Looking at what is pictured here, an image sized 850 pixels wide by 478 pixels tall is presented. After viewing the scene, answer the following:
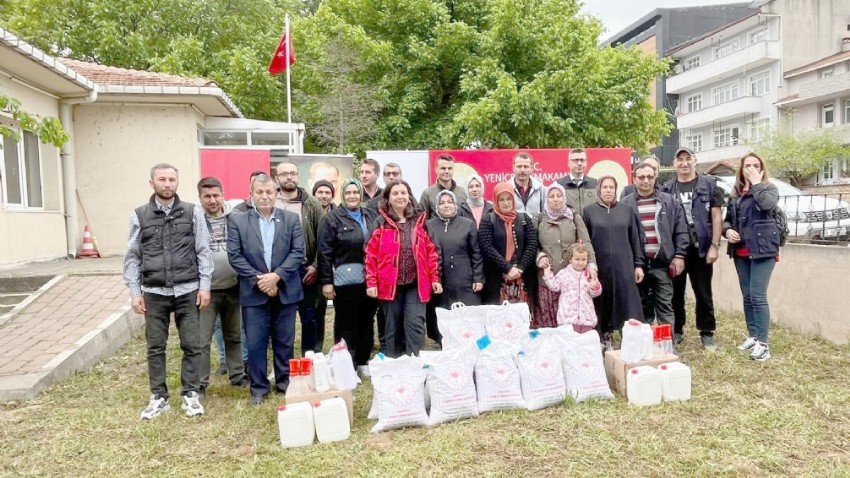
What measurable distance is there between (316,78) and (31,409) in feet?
39.6

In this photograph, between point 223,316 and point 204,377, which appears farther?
point 223,316

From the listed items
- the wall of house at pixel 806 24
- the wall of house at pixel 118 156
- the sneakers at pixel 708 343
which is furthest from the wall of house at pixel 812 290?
the wall of house at pixel 806 24

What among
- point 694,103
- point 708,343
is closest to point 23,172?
point 708,343

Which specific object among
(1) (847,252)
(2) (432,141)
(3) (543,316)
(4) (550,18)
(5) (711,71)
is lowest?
(3) (543,316)

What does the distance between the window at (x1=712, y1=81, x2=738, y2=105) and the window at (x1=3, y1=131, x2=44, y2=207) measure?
3775 cm

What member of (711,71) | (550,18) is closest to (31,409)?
(550,18)

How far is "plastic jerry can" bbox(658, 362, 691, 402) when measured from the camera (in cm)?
412

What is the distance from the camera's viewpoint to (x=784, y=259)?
625cm

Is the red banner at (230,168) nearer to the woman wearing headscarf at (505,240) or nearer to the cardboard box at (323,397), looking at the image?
the woman wearing headscarf at (505,240)

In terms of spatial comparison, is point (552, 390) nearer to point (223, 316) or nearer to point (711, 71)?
point (223, 316)

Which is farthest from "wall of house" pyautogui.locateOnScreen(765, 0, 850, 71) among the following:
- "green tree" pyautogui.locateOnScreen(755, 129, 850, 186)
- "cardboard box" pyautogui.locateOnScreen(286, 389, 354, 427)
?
"cardboard box" pyautogui.locateOnScreen(286, 389, 354, 427)

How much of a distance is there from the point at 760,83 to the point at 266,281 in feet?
124

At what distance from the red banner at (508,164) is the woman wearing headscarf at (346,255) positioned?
3.16 meters

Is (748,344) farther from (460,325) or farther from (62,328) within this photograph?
(62,328)
